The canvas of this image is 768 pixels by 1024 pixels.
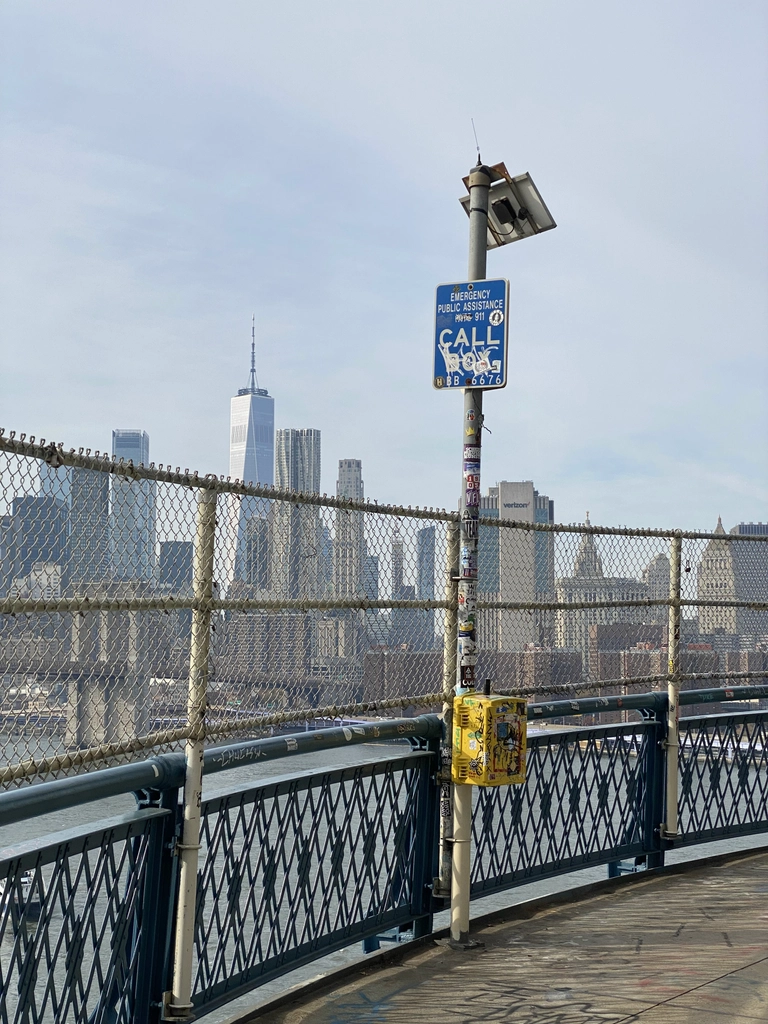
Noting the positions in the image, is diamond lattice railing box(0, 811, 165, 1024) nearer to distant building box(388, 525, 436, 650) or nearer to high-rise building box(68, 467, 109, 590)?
high-rise building box(68, 467, 109, 590)

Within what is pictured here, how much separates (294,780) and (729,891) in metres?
3.40

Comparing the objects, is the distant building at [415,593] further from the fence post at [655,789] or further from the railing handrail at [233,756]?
the fence post at [655,789]

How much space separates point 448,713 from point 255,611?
5.35 ft

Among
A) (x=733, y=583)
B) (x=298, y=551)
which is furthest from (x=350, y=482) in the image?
(x=298, y=551)

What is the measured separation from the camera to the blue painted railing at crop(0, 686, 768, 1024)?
369cm

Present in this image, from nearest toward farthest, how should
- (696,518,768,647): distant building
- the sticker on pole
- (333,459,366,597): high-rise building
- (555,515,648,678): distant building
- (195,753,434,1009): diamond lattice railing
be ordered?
(195,753,434,1009): diamond lattice railing
(333,459,366,597): high-rise building
the sticker on pole
(555,515,648,678): distant building
(696,518,768,647): distant building

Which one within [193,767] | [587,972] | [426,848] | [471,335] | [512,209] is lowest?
[587,972]

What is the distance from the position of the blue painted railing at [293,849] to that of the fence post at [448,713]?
0.20 ft

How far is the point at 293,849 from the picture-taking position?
15.9 ft

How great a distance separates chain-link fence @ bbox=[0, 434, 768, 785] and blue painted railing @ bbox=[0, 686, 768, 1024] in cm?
18

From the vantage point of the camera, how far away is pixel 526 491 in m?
7.28

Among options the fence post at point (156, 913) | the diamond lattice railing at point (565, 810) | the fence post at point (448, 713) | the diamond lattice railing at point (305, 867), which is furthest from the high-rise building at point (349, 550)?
the diamond lattice railing at point (565, 810)

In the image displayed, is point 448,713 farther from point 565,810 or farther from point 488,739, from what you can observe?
point 565,810


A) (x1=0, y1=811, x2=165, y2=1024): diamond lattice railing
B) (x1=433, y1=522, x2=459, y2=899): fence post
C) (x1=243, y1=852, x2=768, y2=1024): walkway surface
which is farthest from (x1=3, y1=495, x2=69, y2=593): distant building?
(x1=433, y1=522, x2=459, y2=899): fence post
